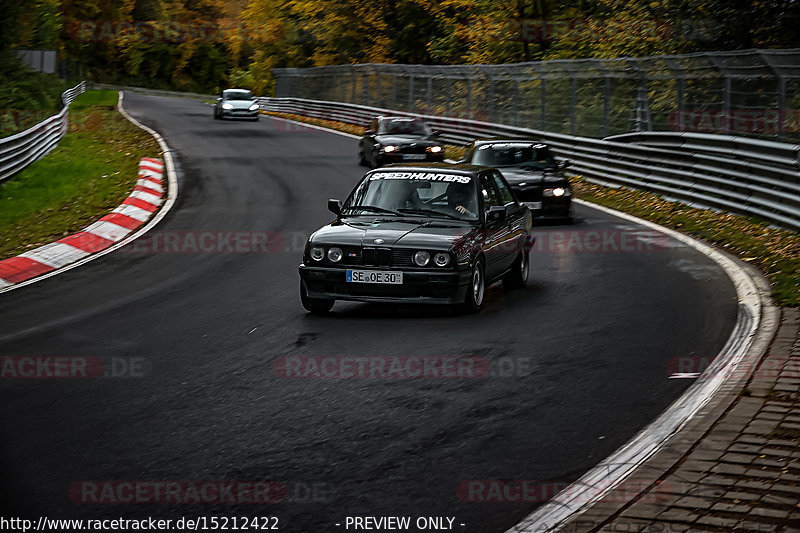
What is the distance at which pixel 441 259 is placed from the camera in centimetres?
1023

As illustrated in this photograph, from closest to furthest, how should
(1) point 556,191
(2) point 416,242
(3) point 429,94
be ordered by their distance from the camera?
(2) point 416,242 < (1) point 556,191 < (3) point 429,94

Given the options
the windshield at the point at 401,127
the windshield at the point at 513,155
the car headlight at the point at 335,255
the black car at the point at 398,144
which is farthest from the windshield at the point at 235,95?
the car headlight at the point at 335,255

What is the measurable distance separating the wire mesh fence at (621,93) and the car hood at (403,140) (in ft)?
12.1

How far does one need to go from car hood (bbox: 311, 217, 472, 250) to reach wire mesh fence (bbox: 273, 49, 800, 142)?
833 cm

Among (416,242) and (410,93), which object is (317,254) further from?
(410,93)

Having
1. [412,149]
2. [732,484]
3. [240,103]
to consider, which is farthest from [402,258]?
[240,103]

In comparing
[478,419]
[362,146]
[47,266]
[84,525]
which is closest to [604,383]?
[478,419]

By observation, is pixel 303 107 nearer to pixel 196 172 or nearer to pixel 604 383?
pixel 196 172

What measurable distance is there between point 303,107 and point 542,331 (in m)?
44.7

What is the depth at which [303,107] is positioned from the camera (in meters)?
53.2

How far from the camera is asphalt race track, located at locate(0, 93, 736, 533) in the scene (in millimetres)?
5680

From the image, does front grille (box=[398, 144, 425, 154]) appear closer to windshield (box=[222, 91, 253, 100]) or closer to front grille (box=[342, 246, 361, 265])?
front grille (box=[342, 246, 361, 265])

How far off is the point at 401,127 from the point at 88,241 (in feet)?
48.6

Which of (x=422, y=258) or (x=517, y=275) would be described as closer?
(x=422, y=258)
